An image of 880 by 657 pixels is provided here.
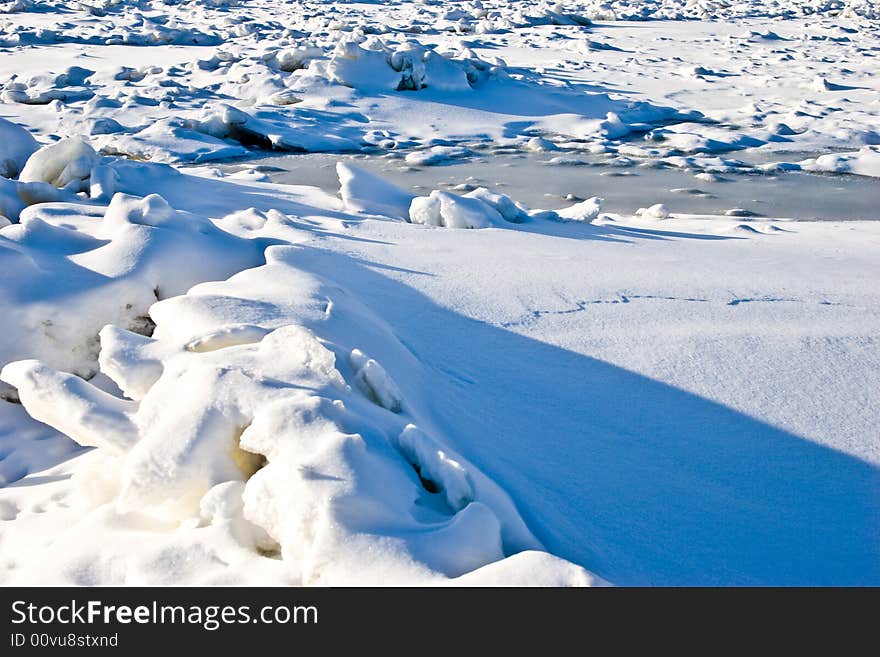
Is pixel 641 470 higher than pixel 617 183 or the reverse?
higher

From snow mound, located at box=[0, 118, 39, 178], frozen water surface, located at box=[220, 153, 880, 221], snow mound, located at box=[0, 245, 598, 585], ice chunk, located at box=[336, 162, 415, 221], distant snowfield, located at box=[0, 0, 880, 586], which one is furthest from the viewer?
frozen water surface, located at box=[220, 153, 880, 221]

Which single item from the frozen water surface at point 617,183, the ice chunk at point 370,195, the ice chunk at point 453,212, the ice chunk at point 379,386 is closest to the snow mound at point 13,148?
the frozen water surface at point 617,183

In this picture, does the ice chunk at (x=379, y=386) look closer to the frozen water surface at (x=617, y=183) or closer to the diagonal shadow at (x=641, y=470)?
the diagonal shadow at (x=641, y=470)

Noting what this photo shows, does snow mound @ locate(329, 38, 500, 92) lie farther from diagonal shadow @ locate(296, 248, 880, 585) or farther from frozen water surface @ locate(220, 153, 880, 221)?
diagonal shadow @ locate(296, 248, 880, 585)

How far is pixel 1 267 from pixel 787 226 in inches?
124

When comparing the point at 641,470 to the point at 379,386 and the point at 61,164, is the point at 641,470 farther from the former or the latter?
the point at 61,164

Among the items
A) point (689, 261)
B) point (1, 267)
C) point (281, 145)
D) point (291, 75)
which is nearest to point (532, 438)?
point (689, 261)

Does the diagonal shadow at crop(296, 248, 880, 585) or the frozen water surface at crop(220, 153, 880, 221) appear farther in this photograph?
the frozen water surface at crop(220, 153, 880, 221)

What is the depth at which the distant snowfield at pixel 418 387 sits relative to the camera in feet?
4.55

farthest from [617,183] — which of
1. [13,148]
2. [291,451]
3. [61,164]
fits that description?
[291,451]

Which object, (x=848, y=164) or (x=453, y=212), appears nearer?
(x=453, y=212)

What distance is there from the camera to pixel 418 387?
1.89m

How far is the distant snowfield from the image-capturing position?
139 centimetres

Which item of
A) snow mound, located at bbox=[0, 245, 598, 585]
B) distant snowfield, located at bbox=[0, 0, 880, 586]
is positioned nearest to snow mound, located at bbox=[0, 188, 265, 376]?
distant snowfield, located at bbox=[0, 0, 880, 586]
